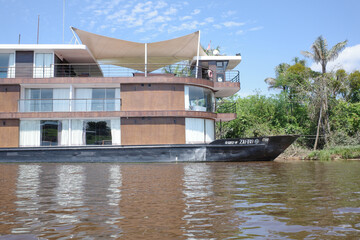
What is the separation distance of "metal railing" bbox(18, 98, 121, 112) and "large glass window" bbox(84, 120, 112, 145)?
0.65 metres

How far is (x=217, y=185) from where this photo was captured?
22.5 feet

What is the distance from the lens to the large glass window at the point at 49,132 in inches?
649

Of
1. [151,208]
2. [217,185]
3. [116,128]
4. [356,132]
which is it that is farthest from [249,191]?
[356,132]

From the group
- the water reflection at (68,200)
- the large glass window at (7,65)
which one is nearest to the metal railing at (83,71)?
the large glass window at (7,65)

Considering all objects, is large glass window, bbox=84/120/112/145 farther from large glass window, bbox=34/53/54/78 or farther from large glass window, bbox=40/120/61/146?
large glass window, bbox=34/53/54/78

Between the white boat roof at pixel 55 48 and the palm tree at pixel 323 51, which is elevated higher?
the palm tree at pixel 323 51

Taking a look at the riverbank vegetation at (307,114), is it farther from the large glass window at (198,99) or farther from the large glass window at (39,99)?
the large glass window at (39,99)

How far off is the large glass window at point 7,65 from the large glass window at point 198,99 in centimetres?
898

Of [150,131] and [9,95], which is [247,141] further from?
[9,95]

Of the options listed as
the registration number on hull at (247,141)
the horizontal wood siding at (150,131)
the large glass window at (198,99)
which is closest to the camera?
the registration number on hull at (247,141)

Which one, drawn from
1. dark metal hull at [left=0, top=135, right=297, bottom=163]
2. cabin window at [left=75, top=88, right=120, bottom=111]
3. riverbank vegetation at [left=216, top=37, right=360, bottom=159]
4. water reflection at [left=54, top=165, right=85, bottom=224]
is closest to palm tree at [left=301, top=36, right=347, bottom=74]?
riverbank vegetation at [left=216, top=37, right=360, bottom=159]

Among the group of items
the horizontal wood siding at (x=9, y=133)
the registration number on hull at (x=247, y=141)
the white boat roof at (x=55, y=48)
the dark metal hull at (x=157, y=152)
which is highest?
the white boat roof at (x=55, y=48)

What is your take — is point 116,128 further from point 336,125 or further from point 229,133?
point 336,125

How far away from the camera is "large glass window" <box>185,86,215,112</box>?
55.6ft
